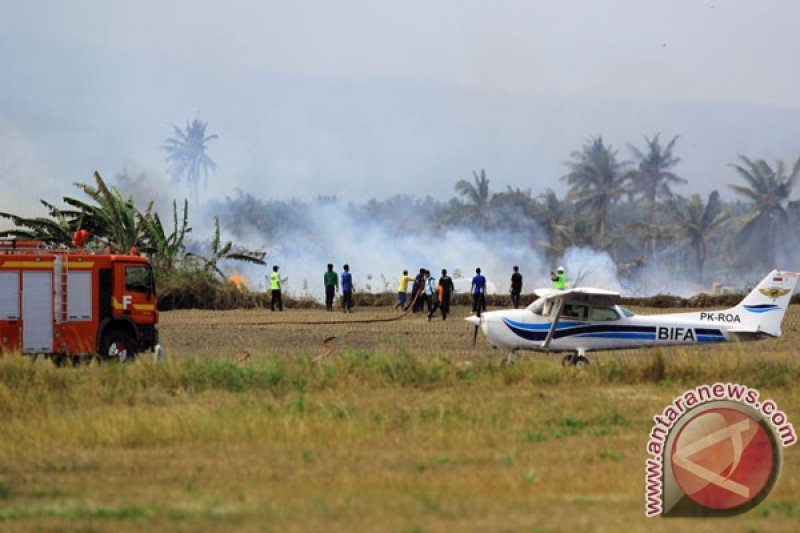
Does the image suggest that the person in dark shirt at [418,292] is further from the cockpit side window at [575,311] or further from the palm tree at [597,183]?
the palm tree at [597,183]

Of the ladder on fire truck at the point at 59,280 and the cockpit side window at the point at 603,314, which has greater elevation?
the ladder on fire truck at the point at 59,280

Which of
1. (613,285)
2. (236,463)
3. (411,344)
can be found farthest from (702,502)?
(613,285)

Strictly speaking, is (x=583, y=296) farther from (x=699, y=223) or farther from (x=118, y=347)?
(x=699, y=223)

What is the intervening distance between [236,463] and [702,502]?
198 inches

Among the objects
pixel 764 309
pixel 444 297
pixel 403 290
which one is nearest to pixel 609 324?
pixel 764 309

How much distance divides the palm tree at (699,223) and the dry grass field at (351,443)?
5599cm

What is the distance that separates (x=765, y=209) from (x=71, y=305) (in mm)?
58396

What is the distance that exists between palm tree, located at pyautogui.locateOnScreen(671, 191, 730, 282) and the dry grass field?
56.0 metres

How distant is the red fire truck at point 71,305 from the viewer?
27.9m

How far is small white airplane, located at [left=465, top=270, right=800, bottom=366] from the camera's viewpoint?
28219 mm

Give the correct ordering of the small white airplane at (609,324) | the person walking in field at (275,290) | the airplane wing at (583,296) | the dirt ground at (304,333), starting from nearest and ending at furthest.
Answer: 1. the small white airplane at (609,324)
2. the airplane wing at (583,296)
3. the dirt ground at (304,333)
4. the person walking in field at (275,290)

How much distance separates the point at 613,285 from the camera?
63.6 metres

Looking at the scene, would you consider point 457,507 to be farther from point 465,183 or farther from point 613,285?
Answer: point 465,183

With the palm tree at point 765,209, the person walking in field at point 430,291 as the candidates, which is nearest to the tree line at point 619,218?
the palm tree at point 765,209
